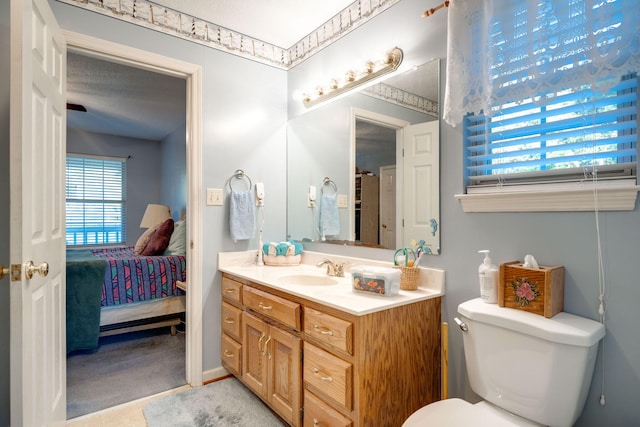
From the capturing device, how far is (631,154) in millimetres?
1117

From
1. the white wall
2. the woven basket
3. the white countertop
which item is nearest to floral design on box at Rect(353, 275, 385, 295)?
the white countertop

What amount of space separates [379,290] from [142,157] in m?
5.27

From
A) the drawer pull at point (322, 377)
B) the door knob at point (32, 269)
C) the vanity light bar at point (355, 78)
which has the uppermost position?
the vanity light bar at point (355, 78)

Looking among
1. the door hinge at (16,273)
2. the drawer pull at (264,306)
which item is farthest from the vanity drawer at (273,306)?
the door hinge at (16,273)

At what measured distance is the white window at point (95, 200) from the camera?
510 cm

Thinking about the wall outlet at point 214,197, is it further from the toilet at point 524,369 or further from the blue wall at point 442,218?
the toilet at point 524,369

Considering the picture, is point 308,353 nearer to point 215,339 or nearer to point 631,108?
point 215,339

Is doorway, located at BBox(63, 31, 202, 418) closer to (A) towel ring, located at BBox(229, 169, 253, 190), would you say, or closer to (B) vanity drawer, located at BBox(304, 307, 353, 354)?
(A) towel ring, located at BBox(229, 169, 253, 190)

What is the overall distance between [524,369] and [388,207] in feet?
3.20

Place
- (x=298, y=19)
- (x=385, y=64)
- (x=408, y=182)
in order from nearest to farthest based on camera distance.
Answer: (x=408, y=182) < (x=385, y=64) < (x=298, y=19)

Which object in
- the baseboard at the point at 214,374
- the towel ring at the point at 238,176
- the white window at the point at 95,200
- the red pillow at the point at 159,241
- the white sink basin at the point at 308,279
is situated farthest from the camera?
the white window at the point at 95,200

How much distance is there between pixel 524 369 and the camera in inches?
46.0

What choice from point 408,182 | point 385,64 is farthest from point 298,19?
point 408,182

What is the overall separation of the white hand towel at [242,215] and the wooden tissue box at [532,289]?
5.35 feet
